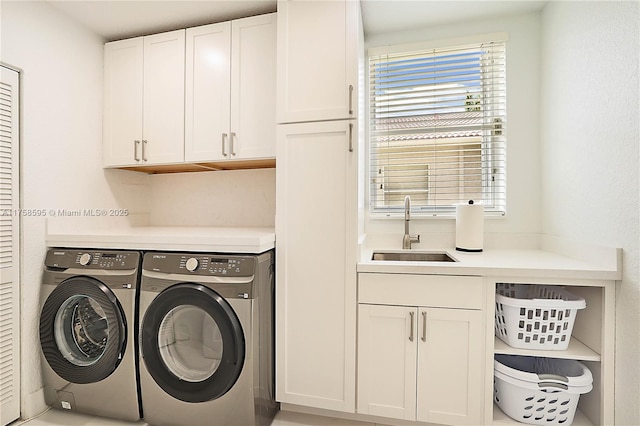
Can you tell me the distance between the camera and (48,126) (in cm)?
187

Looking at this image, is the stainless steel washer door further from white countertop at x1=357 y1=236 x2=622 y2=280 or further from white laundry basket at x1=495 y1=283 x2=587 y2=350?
white laundry basket at x1=495 y1=283 x2=587 y2=350

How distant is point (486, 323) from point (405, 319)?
383 millimetres

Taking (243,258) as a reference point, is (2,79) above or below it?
above

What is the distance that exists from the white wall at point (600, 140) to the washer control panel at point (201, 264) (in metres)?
1.68

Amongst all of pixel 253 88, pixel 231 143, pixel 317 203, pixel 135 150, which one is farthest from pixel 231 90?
pixel 317 203

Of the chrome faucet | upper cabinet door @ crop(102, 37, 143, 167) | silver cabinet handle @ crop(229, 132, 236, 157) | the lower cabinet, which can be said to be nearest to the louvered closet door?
upper cabinet door @ crop(102, 37, 143, 167)

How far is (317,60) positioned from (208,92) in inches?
32.0

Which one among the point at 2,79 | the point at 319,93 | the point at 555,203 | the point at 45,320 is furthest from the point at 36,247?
the point at 555,203

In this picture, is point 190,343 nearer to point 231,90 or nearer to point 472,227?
point 231,90

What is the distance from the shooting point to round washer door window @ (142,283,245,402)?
1.54m

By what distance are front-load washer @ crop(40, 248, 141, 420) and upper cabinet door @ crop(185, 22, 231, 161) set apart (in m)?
0.81

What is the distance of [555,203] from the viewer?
189cm

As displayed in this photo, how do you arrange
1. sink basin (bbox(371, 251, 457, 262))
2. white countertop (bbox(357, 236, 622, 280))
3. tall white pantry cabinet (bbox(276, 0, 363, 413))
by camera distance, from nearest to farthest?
white countertop (bbox(357, 236, 622, 280)), tall white pantry cabinet (bbox(276, 0, 363, 413)), sink basin (bbox(371, 251, 457, 262))

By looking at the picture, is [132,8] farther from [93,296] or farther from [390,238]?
[390,238]
